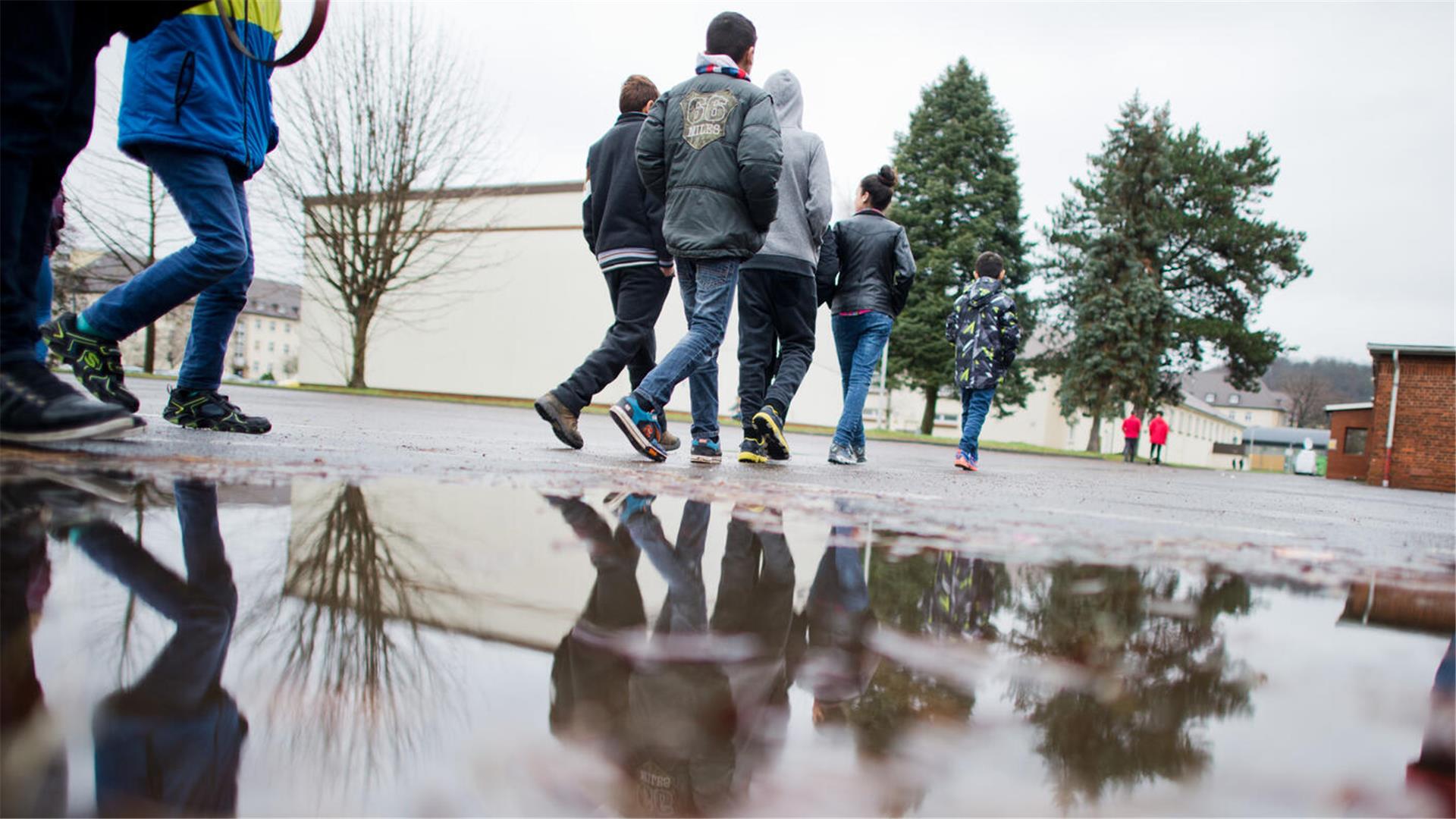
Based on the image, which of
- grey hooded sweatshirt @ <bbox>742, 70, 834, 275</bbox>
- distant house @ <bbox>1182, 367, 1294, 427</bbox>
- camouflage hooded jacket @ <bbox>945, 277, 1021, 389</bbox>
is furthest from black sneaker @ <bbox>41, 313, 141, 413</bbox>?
distant house @ <bbox>1182, 367, 1294, 427</bbox>

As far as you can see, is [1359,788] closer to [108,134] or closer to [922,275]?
[108,134]

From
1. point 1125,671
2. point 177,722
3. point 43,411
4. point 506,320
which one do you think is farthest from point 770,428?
point 506,320

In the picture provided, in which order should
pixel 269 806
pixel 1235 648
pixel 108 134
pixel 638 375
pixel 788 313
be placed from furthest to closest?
pixel 108 134, pixel 638 375, pixel 788 313, pixel 1235 648, pixel 269 806

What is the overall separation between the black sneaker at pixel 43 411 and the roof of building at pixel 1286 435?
370ft

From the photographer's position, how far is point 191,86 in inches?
133

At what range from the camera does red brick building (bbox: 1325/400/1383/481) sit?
32219 mm

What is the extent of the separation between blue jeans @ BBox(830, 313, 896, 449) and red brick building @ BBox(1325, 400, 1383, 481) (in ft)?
111

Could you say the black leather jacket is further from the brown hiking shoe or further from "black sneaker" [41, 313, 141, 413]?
"black sneaker" [41, 313, 141, 413]

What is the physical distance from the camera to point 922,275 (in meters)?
32.6

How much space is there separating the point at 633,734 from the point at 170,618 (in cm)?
A: 62

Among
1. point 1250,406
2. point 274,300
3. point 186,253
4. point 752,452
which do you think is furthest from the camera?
point 1250,406

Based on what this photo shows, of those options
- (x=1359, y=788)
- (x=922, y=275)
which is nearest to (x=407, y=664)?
(x=1359, y=788)

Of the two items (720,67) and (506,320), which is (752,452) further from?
(506,320)

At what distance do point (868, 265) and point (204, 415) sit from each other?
3.84 m
